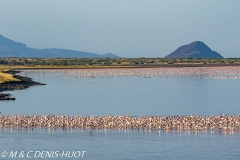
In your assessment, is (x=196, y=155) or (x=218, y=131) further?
(x=218, y=131)

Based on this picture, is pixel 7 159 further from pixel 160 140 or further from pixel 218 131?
pixel 218 131

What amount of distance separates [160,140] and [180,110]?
13.0 metres

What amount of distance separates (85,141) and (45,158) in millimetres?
3208

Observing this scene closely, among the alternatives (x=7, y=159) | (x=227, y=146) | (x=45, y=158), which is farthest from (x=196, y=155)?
(x=7, y=159)

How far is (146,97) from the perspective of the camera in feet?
163

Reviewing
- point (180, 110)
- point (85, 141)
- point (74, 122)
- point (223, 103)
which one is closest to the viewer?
point (85, 141)

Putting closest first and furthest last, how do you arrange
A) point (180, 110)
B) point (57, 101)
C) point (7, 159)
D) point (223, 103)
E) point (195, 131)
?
point (7, 159)
point (195, 131)
point (180, 110)
point (223, 103)
point (57, 101)

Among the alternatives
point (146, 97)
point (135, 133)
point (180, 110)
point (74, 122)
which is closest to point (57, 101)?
point (146, 97)

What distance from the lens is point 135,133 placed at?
27969 mm

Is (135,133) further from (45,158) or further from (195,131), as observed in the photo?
(45,158)

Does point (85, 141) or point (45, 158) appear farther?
point (85, 141)

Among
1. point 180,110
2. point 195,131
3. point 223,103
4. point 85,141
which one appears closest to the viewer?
point 85,141

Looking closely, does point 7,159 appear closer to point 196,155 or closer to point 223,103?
point 196,155

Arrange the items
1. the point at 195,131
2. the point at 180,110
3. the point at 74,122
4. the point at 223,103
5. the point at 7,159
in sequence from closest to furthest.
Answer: the point at 7,159 → the point at 195,131 → the point at 74,122 → the point at 180,110 → the point at 223,103
